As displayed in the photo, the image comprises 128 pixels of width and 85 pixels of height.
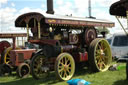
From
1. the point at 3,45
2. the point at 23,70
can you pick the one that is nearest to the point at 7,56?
the point at 3,45

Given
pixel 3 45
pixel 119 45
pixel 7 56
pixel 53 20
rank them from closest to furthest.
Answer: pixel 53 20
pixel 7 56
pixel 3 45
pixel 119 45

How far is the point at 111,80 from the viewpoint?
19.8ft

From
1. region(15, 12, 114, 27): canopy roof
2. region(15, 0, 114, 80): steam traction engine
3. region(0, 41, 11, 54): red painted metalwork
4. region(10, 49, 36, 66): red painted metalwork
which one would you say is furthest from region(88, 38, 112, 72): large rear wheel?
region(0, 41, 11, 54): red painted metalwork

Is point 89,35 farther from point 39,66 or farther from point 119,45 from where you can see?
point 119,45

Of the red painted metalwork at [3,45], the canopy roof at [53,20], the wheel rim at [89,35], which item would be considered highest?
the canopy roof at [53,20]

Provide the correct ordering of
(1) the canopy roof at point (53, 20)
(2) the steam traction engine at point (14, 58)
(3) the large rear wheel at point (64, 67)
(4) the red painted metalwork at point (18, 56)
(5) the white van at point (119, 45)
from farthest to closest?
(5) the white van at point (119, 45), (4) the red painted metalwork at point (18, 56), (2) the steam traction engine at point (14, 58), (1) the canopy roof at point (53, 20), (3) the large rear wheel at point (64, 67)

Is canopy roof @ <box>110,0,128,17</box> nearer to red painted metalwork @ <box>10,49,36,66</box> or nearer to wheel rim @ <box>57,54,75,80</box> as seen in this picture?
wheel rim @ <box>57,54,75,80</box>

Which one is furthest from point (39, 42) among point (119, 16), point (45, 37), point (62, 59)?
point (119, 16)

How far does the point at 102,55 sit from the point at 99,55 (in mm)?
149

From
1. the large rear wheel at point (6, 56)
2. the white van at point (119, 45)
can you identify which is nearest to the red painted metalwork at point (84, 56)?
the large rear wheel at point (6, 56)

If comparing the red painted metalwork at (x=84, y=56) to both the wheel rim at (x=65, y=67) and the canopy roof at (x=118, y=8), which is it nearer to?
the wheel rim at (x=65, y=67)

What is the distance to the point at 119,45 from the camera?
11.1 meters

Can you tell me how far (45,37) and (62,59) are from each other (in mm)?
1030

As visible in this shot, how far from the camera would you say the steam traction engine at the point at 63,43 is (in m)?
6.51
